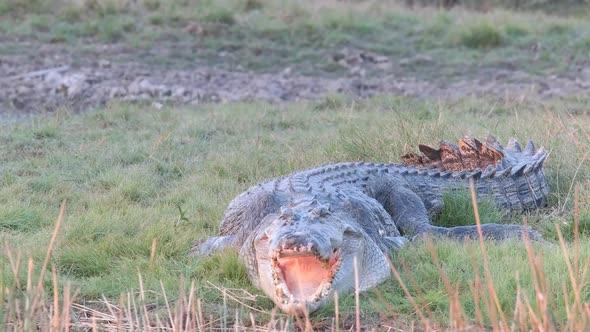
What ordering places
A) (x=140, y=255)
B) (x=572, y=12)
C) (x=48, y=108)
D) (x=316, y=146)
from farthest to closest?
(x=572, y=12) → (x=48, y=108) → (x=316, y=146) → (x=140, y=255)

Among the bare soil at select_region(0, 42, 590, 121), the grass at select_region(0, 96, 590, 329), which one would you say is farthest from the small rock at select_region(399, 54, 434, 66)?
the grass at select_region(0, 96, 590, 329)

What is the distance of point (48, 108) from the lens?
8758mm

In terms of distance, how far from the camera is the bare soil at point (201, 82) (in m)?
9.20

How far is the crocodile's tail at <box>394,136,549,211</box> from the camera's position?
16.3 ft

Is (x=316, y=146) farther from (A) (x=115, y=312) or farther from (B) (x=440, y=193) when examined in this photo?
(A) (x=115, y=312)

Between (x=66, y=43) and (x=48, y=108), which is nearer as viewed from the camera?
(x=48, y=108)

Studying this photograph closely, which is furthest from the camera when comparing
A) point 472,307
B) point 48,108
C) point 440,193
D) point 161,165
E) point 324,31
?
point 324,31

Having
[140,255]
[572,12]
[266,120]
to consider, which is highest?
[140,255]

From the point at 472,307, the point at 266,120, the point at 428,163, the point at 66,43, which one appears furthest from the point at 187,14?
the point at 472,307

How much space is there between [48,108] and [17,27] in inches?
147

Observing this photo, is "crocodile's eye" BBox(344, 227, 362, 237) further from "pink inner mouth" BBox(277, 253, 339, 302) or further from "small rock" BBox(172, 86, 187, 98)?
"small rock" BBox(172, 86, 187, 98)

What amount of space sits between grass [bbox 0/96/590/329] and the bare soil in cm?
65

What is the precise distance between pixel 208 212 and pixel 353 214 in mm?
1116

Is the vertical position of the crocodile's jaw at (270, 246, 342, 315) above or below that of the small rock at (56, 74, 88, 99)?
above
